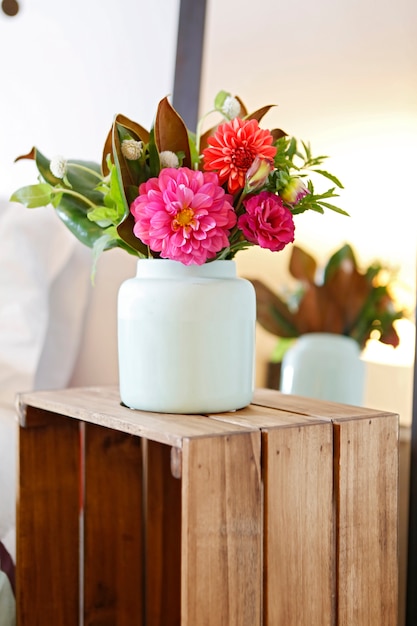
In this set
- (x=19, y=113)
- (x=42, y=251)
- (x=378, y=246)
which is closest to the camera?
(x=378, y=246)

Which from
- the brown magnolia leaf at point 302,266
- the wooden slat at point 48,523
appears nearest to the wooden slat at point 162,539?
the wooden slat at point 48,523

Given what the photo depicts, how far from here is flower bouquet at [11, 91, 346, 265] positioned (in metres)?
0.90

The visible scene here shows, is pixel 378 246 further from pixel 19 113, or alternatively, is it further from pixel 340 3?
pixel 19 113

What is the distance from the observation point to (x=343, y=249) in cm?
132

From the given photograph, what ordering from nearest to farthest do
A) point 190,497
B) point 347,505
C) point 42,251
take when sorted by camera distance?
point 190,497
point 347,505
point 42,251

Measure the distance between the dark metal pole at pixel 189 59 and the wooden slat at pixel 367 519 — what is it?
2.33 ft

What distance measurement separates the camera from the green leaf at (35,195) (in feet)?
3.41

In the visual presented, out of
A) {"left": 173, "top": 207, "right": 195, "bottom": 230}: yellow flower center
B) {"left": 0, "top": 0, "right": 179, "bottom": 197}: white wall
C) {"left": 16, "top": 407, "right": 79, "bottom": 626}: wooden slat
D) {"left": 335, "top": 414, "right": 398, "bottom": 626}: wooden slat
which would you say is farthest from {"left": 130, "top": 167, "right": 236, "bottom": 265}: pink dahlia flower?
{"left": 0, "top": 0, "right": 179, "bottom": 197}: white wall

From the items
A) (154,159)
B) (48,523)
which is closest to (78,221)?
(154,159)

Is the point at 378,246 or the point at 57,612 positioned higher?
the point at 378,246

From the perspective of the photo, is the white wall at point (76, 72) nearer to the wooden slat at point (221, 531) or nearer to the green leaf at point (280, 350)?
the green leaf at point (280, 350)

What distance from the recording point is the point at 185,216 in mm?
900

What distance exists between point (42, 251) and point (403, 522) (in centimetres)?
77

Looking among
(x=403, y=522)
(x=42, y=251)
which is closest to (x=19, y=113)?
(x=42, y=251)
